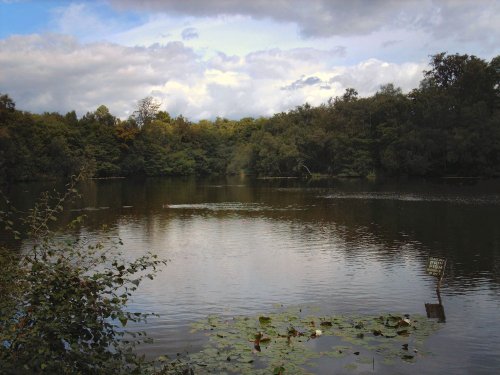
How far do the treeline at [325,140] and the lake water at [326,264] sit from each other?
4077cm

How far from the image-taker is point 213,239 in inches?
1067

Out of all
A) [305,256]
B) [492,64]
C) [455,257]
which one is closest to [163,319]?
[305,256]

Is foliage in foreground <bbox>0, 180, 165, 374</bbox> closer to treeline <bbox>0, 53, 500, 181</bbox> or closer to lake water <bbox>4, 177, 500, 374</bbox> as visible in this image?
lake water <bbox>4, 177, 500, 374</bbox>

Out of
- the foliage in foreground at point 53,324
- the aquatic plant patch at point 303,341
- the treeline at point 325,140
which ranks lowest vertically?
the aquatic plant patch at point 303,341

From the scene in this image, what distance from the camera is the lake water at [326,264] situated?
12625 mm

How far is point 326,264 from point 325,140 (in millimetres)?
74349

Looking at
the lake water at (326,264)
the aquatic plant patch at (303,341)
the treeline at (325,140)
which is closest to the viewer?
the aquatic plant patch at (303,341)

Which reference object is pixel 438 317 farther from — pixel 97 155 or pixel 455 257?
pixel 97 155

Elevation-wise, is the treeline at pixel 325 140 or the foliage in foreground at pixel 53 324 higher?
the treeline at pixel 325 140

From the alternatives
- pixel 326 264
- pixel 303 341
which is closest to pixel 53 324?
pixel 303 341

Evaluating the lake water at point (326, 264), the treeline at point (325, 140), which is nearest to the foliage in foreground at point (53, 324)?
the lake water at point (326, 264)

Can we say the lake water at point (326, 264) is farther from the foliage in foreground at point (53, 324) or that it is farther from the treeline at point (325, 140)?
the treeline at point (325, 140)

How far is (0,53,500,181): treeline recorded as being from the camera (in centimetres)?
7894

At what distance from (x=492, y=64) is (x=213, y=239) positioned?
7220 cm
